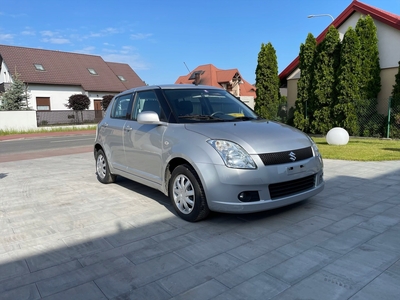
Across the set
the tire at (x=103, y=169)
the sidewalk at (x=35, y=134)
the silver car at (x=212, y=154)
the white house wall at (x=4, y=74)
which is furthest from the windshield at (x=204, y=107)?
the white house wall at (x=4, y=74)

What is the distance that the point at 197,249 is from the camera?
3301 millimetres

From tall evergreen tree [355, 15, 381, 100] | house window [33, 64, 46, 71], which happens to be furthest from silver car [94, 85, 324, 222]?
house window [33, 64, 46, 71]

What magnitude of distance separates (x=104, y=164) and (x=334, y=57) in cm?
1232

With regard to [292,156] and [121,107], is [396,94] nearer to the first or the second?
[292,156]

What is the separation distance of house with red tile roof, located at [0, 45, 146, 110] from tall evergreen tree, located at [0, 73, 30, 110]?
9.68 feet

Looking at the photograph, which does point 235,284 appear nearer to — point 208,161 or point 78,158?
point 208,161

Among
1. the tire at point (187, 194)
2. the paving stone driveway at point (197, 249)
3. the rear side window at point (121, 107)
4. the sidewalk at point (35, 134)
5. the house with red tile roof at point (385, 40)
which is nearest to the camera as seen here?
the paving stone driveway at point (197, 249)

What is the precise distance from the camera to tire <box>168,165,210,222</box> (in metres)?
3.87

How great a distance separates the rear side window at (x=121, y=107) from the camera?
5584 mm

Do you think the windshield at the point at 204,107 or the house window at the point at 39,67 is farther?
the house window at the point at 39,67

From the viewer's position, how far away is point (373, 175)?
20.9 feet

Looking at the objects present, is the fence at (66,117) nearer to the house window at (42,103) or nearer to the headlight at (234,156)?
the house window at (42,103)

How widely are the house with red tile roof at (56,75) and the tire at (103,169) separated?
28311mm

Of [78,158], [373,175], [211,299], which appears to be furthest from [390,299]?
[78,158]
